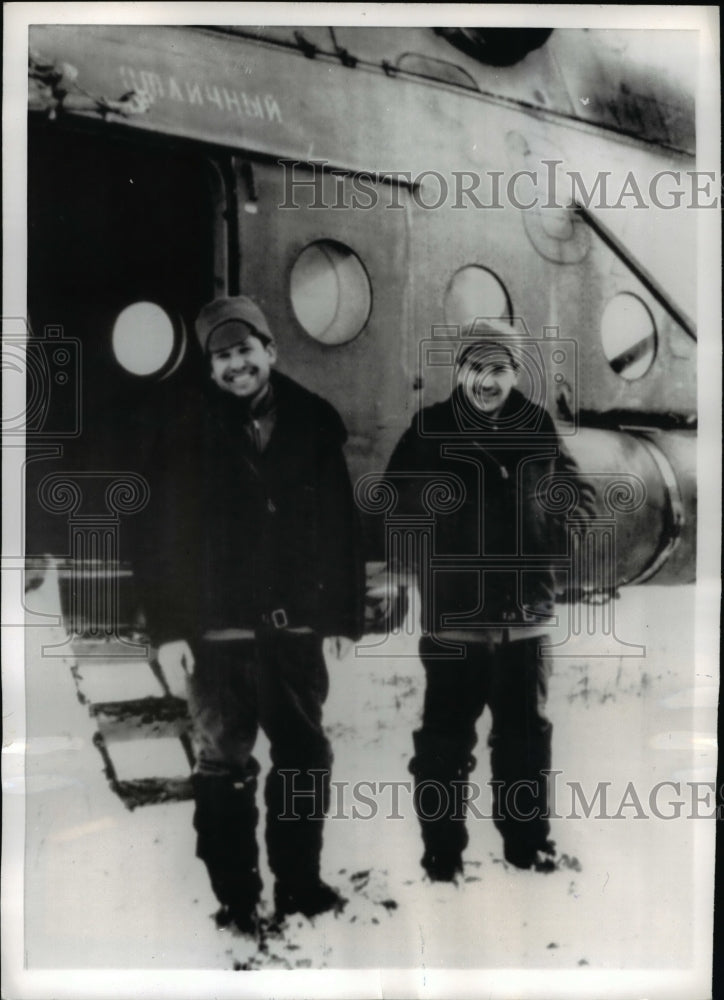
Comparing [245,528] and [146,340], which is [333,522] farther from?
[146,340]

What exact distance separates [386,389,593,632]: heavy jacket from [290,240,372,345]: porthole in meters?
0.26

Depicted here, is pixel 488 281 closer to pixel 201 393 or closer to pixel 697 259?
pixel 697 259

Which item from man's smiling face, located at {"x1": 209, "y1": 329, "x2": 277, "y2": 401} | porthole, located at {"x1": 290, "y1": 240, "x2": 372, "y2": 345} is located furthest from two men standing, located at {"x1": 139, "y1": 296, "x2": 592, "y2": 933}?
porthole, located at {"x1": 290, "y1": 240, "x2": 372, "y2": 345}

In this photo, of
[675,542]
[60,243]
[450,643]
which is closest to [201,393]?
[60,243]

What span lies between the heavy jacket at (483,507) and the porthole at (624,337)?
0.72 feet

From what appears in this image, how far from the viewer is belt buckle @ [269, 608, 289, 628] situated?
1.60 meters

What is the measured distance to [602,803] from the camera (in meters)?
1.64

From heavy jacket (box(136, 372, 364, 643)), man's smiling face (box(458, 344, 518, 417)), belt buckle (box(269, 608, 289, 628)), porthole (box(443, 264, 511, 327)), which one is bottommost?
belt buckle (box(269, 608, 289, 628))

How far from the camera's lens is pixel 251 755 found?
1.61m

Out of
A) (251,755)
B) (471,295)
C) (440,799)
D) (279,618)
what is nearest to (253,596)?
(279,618)

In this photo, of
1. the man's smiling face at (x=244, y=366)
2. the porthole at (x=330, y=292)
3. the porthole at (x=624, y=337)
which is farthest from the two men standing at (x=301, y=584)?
the porthole at (x=624, y=337)

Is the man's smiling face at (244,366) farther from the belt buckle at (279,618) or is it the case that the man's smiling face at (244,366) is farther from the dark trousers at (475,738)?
the dark trousers at (475,738)

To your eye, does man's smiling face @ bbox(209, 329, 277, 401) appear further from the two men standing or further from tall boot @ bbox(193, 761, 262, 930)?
tall boot @ bbox(193, 761, 262, 930)

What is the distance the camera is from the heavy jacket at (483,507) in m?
1.61
